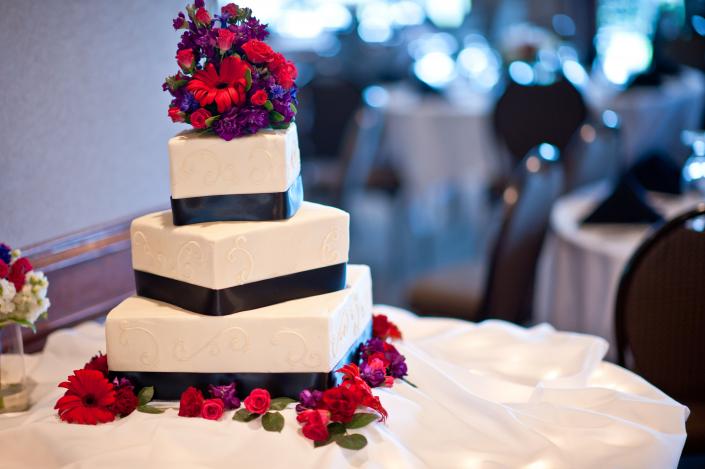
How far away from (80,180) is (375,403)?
1163mm

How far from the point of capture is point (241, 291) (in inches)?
61.6

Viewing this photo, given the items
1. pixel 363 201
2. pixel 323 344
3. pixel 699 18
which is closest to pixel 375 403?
pixel 323 344

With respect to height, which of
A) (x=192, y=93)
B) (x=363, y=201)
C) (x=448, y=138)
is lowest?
(x=363, y=201)

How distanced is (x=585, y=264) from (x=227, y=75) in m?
1.94

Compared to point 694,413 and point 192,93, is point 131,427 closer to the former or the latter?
point 192,93

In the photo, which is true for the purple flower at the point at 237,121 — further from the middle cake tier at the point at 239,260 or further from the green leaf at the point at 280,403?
the green leaf at the point at 280,403

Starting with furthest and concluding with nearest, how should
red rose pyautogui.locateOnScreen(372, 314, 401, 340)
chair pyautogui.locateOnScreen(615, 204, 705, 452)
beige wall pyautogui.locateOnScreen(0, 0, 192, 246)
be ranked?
chair pyautogui.locateOnScreen(615, 204, 705, 452) < beige wall pyautogui.locateOnScreen(0, 0, 192, 246) < red rose pyautogui.locateOnScreen(372, 314, 401, 340)

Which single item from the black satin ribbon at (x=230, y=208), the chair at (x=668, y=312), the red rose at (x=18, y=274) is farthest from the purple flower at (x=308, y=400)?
the chair at (x=668, y=312)

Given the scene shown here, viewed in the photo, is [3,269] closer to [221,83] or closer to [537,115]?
[221,83]

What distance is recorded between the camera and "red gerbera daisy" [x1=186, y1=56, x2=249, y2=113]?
154 centimetres

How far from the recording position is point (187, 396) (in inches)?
61.3

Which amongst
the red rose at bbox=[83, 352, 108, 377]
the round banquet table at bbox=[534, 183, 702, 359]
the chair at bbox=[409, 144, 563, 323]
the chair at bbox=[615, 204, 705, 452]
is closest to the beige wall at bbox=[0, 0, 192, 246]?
the red rose at bbox=[83, 352, 108, 377]

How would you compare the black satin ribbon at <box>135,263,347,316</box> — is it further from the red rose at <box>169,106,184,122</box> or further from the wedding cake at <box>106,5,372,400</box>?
the red rose at <box>169,106,184,122</box>

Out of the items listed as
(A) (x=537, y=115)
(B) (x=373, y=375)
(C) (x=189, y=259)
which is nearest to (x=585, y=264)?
(B) (x=373, y=375)
